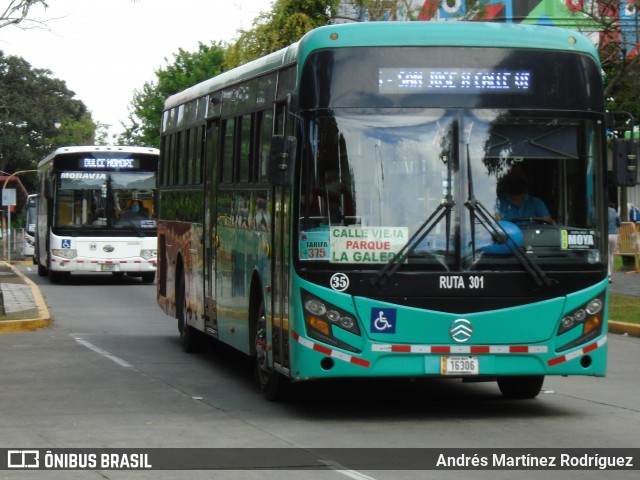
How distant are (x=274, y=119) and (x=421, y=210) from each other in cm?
201

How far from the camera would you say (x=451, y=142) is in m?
11.0

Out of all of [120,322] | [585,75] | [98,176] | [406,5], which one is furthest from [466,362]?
[98,176]

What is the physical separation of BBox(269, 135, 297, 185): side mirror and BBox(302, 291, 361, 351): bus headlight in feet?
3.08

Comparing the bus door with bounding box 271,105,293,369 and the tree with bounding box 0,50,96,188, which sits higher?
the tree with bounding box 0,50,96,188

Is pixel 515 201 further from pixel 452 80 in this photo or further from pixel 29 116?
pixel 29 116

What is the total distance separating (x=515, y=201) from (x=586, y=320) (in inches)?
44.7

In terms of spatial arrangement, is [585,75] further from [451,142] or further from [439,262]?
[439,262]

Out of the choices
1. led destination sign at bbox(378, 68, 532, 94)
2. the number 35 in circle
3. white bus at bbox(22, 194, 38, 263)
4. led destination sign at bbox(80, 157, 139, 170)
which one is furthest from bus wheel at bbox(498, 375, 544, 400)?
white bus at bbox(22, 194, 38, 263)

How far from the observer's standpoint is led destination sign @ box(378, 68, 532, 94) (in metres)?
11.1

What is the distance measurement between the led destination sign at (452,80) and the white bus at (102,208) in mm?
21498

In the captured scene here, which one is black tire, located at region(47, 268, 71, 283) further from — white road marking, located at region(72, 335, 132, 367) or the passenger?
white road marking, located at region(72, 335, 132, 367)

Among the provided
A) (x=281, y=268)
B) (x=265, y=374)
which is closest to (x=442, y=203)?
(x=281, y=268)

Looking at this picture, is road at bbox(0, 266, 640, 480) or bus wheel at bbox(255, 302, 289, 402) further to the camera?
bus wheel at bbox(255, 302, 289, 402)

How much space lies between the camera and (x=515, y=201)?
434 inches
